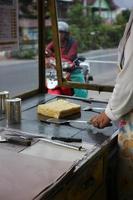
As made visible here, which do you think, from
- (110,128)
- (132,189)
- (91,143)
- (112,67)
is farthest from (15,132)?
(112,67)

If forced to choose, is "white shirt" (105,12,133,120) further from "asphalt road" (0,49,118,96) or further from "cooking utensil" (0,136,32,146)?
"asphalt road" (0,49,118,96)

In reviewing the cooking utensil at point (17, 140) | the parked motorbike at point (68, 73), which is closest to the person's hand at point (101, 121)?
the cooking utensil at point (17, 140)

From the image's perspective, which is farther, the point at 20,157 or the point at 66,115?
the point at 66,115

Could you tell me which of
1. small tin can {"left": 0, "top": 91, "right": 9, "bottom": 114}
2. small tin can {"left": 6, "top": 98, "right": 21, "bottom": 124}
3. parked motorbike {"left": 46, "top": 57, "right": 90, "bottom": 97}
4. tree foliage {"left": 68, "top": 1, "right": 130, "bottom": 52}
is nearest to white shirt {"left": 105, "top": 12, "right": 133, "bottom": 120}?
small tin can {"left": 6, "top": 98, "right": 21, "bottom": 124}

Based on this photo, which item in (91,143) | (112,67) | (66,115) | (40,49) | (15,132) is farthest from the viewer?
(40,49)

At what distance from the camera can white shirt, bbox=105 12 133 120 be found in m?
1.48

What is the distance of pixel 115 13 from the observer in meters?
2.16

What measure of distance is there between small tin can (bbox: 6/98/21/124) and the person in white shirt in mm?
405

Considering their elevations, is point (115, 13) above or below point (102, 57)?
above

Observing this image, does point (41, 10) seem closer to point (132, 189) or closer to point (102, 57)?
point (102, 57)

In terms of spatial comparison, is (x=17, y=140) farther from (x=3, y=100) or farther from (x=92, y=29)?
(x=92, y=29)

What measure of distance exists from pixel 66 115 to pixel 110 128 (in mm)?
281

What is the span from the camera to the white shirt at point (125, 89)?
1.48 metres

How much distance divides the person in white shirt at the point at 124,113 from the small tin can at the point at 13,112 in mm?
405
